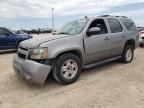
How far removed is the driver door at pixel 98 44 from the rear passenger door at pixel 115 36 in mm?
259

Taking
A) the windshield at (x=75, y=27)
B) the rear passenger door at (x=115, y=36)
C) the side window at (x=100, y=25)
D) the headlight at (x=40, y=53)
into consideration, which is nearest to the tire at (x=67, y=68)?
the headlight at (x=40, y=53)

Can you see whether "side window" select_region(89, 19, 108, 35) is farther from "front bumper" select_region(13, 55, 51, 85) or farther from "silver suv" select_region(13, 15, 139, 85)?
"front bumper" select_region(13, 55, 51, 85)

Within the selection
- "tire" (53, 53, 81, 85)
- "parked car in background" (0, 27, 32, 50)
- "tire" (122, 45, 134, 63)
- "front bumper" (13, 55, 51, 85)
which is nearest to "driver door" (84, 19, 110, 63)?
"tire" (53, 53, 81, 85)

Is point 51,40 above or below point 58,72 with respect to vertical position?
above

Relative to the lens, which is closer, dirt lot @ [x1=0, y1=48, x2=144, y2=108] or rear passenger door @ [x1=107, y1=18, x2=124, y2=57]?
dirt lot @ [x1=0, y1=48, x2=144, y2=108]

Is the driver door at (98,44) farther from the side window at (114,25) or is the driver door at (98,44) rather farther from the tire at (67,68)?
the tire at (67,68)

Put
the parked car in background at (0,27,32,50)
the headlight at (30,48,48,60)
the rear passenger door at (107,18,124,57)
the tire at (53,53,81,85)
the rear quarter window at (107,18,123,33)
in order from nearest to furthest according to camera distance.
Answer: the headlight at (30,48,48,60)
the tire at (53,53,81,85)
the rear passenger door at (107,18,124,57)
the rear quarter window at (107,18,123,33)
the parked car in background at (0,27,32,50)

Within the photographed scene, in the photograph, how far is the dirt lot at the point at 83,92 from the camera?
3715 mm

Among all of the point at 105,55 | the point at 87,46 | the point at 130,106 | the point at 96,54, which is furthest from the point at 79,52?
the point at 130,106

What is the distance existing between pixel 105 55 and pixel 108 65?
999 mm

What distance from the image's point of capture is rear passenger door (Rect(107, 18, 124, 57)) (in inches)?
237

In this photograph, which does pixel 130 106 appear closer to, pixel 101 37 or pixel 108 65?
pixel 101 37

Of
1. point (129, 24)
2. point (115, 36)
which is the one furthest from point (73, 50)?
point (129, 24)

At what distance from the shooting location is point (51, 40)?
462 cm
